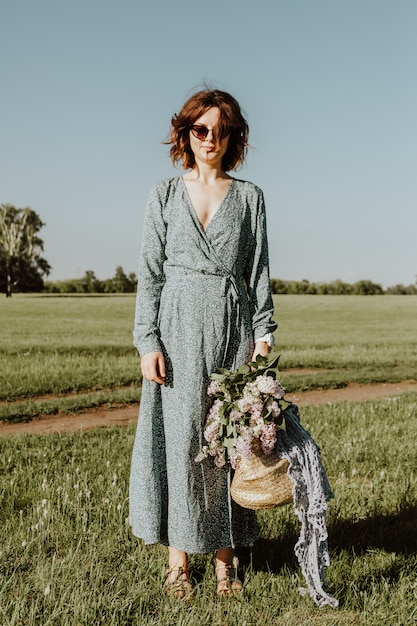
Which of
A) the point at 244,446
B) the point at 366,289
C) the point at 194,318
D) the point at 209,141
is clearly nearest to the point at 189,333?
the point at 194,318

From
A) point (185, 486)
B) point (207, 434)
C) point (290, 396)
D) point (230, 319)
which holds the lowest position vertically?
point (290, 396)

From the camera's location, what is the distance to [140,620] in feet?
11.5

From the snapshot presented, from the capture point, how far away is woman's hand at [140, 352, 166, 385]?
3781 millimetres

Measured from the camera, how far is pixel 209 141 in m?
3.83

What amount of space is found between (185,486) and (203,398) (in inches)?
20.4

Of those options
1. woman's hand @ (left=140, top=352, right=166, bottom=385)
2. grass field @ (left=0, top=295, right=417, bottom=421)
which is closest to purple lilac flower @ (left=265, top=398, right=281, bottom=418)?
woman's hand @ (left=140, top=352, right=166, bottom=385)

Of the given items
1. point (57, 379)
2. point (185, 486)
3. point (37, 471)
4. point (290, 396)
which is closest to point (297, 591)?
point (185, 486)

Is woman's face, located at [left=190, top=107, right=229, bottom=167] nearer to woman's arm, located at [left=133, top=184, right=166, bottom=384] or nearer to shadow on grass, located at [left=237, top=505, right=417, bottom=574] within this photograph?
woman's arm, located at [left=133, top=184, right=166, bottom=384]

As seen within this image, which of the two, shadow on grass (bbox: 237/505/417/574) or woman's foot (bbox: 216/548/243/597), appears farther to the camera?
shadow on grass (bbox: 237/505/417/574)

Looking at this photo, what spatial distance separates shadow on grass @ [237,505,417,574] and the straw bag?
2.47ft

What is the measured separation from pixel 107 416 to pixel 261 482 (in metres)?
6.79

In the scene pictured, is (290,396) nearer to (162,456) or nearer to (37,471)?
(37,471)

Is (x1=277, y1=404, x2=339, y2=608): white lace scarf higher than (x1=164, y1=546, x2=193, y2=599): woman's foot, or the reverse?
(x1=277, y1=404, x2=339, y2=608): white lace scarf

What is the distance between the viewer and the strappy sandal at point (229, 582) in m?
3.96
